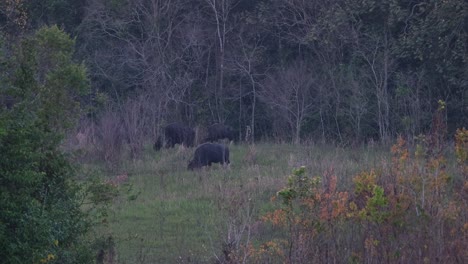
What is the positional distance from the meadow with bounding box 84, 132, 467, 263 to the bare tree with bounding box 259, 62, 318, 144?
26.3ft

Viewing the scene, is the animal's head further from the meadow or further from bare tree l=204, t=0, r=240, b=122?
bare tree l=204, t=0, r=240, b=122

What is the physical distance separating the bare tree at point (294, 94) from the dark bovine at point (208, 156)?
960 centimetres

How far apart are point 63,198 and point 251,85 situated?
87.3 feet

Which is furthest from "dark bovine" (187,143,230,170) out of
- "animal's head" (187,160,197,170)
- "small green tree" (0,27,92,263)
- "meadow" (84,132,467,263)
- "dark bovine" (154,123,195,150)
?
"small green tree" (0,27,92,263)

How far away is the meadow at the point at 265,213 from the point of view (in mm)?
9258

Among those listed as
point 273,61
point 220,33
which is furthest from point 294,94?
point 220,33

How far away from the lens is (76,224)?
9781 millimetres

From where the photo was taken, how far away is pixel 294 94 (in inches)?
1316

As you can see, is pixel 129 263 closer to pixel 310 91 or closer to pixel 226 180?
pixel 226 180

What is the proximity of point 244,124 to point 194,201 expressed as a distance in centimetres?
1970

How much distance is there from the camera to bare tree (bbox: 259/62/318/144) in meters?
33.1

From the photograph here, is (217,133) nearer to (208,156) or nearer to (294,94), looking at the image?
(294,94)

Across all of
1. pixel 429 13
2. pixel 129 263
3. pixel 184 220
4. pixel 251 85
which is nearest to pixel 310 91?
pixel 251 85

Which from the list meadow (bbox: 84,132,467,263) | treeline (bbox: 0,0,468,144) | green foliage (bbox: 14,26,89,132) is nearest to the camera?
meadow (bbox: 84,132,467,263)
